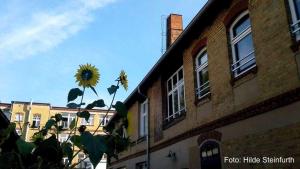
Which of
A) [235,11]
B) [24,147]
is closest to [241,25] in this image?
[235,11]

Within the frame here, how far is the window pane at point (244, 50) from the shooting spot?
833cm

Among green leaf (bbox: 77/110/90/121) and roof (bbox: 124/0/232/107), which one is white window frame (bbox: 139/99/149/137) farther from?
green leaf (bbox: 77/110/90/121)

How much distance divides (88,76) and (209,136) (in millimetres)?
6790

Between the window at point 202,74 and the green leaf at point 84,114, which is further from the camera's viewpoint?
the window at point 202,74

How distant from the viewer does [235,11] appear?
8.83 m

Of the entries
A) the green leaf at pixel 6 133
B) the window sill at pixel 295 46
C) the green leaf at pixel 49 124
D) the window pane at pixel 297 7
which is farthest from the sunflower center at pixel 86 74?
the window pane at pixel 297 7

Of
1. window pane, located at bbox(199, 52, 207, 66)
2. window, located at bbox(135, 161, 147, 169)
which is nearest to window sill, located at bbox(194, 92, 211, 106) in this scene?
window pane, located at bbox(199, 52, 207, 66)

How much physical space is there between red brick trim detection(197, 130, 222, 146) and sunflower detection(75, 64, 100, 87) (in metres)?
6.21

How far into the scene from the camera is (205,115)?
32.5ft

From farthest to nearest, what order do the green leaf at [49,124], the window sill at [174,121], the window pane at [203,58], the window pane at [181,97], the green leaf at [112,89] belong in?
the window pane at [181,97]
the window sill at [174,121]
the window pane at [203,58]
the green leaf at [112,89]
the green leaf at [49,124]

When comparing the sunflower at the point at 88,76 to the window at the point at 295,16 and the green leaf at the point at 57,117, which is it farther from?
the window at the point at 295,16

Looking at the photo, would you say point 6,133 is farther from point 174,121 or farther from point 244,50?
point 174,121

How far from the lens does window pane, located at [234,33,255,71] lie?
328 inches

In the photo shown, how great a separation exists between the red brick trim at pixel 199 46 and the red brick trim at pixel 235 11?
1308 millimetres
